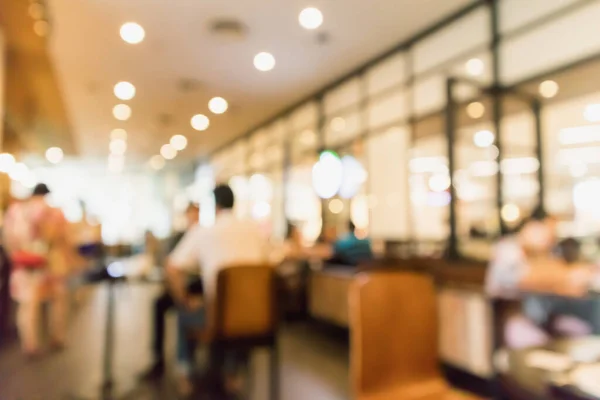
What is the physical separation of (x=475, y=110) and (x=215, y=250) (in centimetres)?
282

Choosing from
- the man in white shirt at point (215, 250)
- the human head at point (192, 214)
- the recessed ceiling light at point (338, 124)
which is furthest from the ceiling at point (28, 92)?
the recessed ceiling light at point (338, 124)

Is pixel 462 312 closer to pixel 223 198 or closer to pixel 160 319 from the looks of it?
pixel 223 198

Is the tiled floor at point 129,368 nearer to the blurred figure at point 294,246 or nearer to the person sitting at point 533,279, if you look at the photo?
the blurred figure at point 294,246

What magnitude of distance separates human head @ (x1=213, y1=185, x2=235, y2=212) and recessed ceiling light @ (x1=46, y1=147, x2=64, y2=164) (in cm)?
1174

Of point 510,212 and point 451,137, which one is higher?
point 451,137

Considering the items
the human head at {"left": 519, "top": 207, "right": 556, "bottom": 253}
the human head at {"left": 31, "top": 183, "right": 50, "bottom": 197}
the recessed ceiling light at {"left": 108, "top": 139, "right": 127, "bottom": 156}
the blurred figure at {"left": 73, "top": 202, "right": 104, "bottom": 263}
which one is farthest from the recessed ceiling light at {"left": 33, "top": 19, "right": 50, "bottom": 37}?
the recessed ceiling light at {"left": 108, "top": 139, "right": 127, "bottom": 156}

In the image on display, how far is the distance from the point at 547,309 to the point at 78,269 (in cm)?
397

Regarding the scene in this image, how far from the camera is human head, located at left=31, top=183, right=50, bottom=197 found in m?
4.23

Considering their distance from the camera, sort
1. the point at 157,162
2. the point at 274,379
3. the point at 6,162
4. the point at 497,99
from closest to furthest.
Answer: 1. the point at 274,379
2. the point at 497,99
3. the point at 6,162
4. the point at 157,162

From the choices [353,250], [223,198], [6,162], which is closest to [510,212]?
[353,250]

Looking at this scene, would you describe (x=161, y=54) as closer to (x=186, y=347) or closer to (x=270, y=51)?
(x=270, y=51)

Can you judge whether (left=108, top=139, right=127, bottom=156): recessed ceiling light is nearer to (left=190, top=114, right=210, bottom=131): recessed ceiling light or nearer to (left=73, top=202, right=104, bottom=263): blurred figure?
(left=190, top=114, right=210, bottom=131): recessed ceiling light

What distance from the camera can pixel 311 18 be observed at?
15.4 feet

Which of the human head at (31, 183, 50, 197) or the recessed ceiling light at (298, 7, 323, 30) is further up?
the recessed ceiling light at (298, 7, 323, 30)
